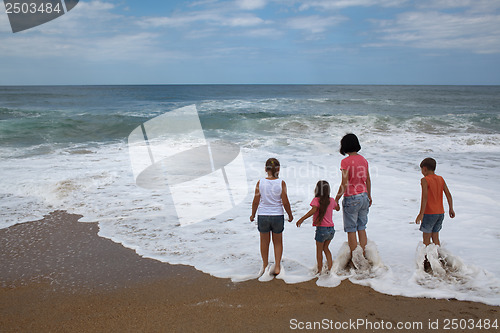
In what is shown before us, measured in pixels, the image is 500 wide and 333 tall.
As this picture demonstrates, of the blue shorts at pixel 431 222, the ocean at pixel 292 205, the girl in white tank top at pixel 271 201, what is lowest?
the ocean at pixel 292 205

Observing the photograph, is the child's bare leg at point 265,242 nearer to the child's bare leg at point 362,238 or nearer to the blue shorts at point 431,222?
the child's bare leg at point 362,238

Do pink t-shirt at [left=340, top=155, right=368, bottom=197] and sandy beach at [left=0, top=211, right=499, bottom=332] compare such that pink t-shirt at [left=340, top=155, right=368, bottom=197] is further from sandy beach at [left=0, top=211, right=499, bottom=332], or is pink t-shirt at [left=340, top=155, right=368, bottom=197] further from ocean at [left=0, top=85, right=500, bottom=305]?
sandy beach at [left=0, top=211, right=499, bottom=332]

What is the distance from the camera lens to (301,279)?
384 cm

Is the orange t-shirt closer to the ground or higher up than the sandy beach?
higher up

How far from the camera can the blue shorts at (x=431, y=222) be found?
384 centimetres

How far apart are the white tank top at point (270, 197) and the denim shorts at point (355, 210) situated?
28.9 inches

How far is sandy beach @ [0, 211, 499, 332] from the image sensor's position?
309 cm

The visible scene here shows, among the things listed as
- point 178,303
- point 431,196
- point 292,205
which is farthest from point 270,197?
point 292,205

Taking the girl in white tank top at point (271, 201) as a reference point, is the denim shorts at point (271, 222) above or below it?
below

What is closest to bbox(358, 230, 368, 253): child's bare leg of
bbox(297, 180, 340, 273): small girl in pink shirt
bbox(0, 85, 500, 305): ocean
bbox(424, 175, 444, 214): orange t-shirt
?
bbox(0, 85, 500, 305): ocean

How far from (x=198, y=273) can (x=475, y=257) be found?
10.4 feet

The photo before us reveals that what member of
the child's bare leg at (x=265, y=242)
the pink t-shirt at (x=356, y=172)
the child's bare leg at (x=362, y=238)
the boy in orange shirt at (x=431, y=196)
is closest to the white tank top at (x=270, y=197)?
the child's bare leg at (x=265, y=242)

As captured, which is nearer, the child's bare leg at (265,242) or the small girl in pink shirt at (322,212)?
the small girl in pink shirt at (322,212)

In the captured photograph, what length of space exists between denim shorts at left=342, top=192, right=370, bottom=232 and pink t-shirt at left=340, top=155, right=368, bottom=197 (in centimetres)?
6
